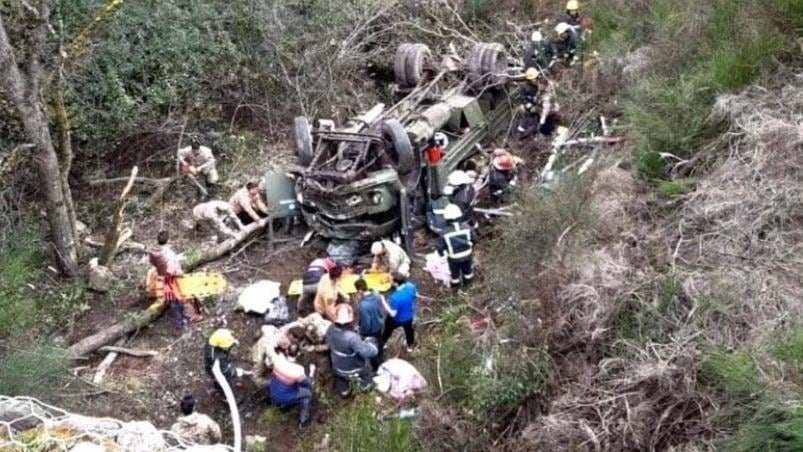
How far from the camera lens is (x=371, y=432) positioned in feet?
20.1

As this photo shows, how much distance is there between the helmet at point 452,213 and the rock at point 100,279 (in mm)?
3985

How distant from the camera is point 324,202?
30.4 ft

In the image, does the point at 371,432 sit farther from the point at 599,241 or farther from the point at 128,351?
the point at 128,351

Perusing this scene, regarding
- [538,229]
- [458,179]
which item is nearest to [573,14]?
[458,179]

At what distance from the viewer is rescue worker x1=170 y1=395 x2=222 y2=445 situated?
6.53m

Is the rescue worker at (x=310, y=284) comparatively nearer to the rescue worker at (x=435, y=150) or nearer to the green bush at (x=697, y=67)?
the rescue worker at (x=435, y=150)

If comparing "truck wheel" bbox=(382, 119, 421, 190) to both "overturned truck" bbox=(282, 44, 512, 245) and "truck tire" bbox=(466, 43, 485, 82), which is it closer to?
"overturned truck" bbox=(282, 44, 512, 245)

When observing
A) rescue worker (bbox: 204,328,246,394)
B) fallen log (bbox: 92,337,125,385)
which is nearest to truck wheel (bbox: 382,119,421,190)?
rescue worker (bbox: 204,328,246,394)

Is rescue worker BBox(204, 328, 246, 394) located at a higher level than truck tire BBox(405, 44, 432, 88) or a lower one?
lower

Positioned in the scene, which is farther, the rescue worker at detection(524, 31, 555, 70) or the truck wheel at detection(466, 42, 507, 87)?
the rescue worker at detection(524, 31, 555, 70)

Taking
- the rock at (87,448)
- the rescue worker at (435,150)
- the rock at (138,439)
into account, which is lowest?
the rescue worker at (435,150)

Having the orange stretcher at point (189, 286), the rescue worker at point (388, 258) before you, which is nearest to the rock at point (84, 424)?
the orange stretcher at point (189, 286)

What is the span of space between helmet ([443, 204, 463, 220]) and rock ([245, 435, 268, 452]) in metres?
3.24

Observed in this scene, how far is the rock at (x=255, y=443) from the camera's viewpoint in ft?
22.5
